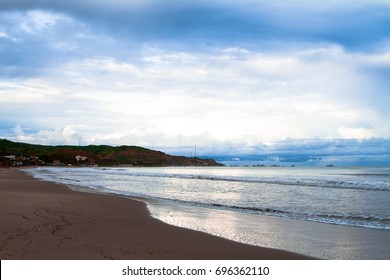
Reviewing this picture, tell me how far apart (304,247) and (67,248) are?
5063 mm

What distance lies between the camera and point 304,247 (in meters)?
8.34

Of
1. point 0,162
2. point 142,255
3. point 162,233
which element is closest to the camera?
point 142,255

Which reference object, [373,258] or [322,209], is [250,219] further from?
[373,258]

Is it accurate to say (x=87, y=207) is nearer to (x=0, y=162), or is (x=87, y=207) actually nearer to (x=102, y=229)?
(x=102, y=229)

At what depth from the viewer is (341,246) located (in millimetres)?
8414

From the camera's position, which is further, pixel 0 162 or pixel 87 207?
pixel 0 162

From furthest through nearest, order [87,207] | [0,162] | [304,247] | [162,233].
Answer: [0,162] → [87,207] → [162,233] → [304,247]

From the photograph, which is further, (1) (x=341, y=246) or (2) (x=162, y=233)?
(2) (x=162, y=233)

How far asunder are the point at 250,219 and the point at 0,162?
347ft
